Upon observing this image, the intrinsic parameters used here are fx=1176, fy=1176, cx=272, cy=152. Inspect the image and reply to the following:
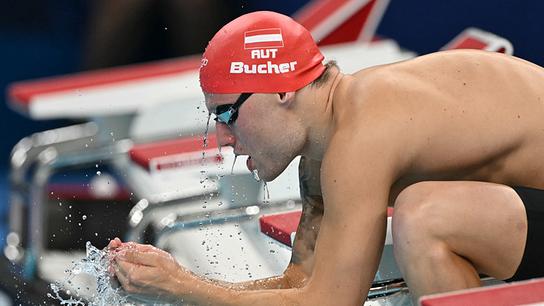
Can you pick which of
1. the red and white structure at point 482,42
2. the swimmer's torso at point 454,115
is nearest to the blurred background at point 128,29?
the red and white structure at point 482,42

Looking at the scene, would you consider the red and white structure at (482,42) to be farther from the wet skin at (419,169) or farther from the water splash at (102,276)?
the water splash at (102,276)

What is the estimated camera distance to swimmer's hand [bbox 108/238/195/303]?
7.36ft

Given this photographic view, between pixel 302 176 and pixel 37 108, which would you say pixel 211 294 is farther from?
pixel 37 108

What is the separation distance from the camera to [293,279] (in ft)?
8.68

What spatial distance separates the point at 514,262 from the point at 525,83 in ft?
1.33

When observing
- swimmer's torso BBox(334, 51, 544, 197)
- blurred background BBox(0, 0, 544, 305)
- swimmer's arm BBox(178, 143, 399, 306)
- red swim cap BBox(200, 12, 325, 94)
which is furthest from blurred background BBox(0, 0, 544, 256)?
swimmer's arm BBox(178, 143, 399, 306)

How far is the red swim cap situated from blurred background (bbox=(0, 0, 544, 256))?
1.89 metres

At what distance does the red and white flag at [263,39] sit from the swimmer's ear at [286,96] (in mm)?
103

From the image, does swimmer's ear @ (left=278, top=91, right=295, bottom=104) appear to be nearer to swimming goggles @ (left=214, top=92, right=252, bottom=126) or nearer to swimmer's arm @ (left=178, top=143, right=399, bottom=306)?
swimming goggles @ (left=214, top=92, right=252, bottom=126)

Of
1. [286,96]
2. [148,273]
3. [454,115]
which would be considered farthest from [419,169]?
[148,273]

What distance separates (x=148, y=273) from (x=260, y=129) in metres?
0.40

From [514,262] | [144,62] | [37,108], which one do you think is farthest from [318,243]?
[144,62]

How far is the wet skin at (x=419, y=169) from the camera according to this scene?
223 cm

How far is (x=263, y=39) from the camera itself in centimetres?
246
